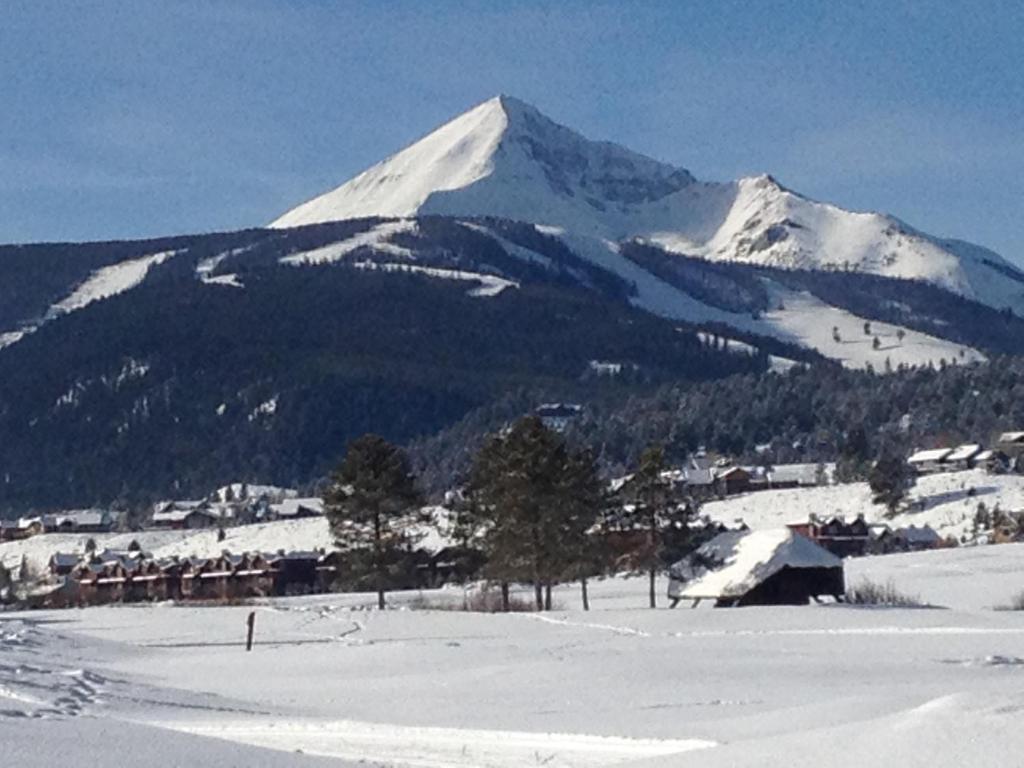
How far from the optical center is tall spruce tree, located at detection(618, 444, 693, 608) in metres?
59.0

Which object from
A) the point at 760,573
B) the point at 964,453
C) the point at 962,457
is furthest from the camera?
the point at 964,453

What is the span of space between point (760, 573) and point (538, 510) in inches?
315

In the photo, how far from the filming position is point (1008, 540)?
9394 centimetres

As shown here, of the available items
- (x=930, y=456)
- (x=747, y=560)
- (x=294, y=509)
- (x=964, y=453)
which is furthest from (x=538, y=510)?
(x=294, y=509)

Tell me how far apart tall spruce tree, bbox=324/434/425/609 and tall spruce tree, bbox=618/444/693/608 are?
10.1 meters

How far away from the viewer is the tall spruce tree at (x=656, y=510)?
194 feet

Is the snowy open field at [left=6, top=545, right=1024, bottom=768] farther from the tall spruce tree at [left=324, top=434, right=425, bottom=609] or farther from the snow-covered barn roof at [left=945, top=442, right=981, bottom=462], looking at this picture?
the snow-covered barn roof at [left=945, top=442, right=981, bottom=462]

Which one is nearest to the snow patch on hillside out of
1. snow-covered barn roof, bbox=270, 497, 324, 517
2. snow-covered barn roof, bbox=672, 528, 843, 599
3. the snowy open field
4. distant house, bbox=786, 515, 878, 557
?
distant house, bbox=786, 515, 878, 557

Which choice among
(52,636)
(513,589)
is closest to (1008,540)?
(513,589)

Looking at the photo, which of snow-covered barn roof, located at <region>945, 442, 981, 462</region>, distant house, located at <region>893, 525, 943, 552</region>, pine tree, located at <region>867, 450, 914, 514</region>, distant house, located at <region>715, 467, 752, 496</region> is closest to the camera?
distant house, located at <region>893, 525, 943, 552</region>

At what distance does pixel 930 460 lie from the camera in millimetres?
160125

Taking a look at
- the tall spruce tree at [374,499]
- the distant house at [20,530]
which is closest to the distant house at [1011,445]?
the tall spruce tree at [374,499]

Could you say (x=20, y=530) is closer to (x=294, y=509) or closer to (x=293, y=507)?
(x=293, y=507)

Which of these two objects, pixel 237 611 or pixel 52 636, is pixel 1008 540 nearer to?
pixel 237 611
